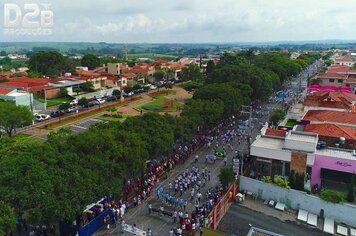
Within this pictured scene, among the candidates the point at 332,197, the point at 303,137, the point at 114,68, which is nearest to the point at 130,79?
the point at 114,68

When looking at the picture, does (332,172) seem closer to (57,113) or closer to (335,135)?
(335,135)

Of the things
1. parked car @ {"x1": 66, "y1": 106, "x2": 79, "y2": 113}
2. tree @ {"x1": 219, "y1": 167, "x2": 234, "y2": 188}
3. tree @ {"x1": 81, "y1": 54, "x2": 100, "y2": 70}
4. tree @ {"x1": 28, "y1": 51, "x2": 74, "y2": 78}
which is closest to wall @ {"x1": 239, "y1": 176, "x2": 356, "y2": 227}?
tree @ {"x1": 219, "y1": 167, "x2": 234, "y2": 188}

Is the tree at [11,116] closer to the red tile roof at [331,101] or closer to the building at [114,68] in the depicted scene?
the red tile roof at [331,101]

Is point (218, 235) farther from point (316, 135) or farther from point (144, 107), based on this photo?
point (144, 107)

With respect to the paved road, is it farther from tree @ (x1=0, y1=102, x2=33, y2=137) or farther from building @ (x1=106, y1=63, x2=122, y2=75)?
building @ (x1=106, y1=63, x2=122, y2=75)

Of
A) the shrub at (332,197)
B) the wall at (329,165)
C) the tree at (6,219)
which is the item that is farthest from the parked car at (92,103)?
the shrub at (332,197)

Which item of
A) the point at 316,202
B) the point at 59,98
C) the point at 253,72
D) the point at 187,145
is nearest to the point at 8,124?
the point at 187,145
